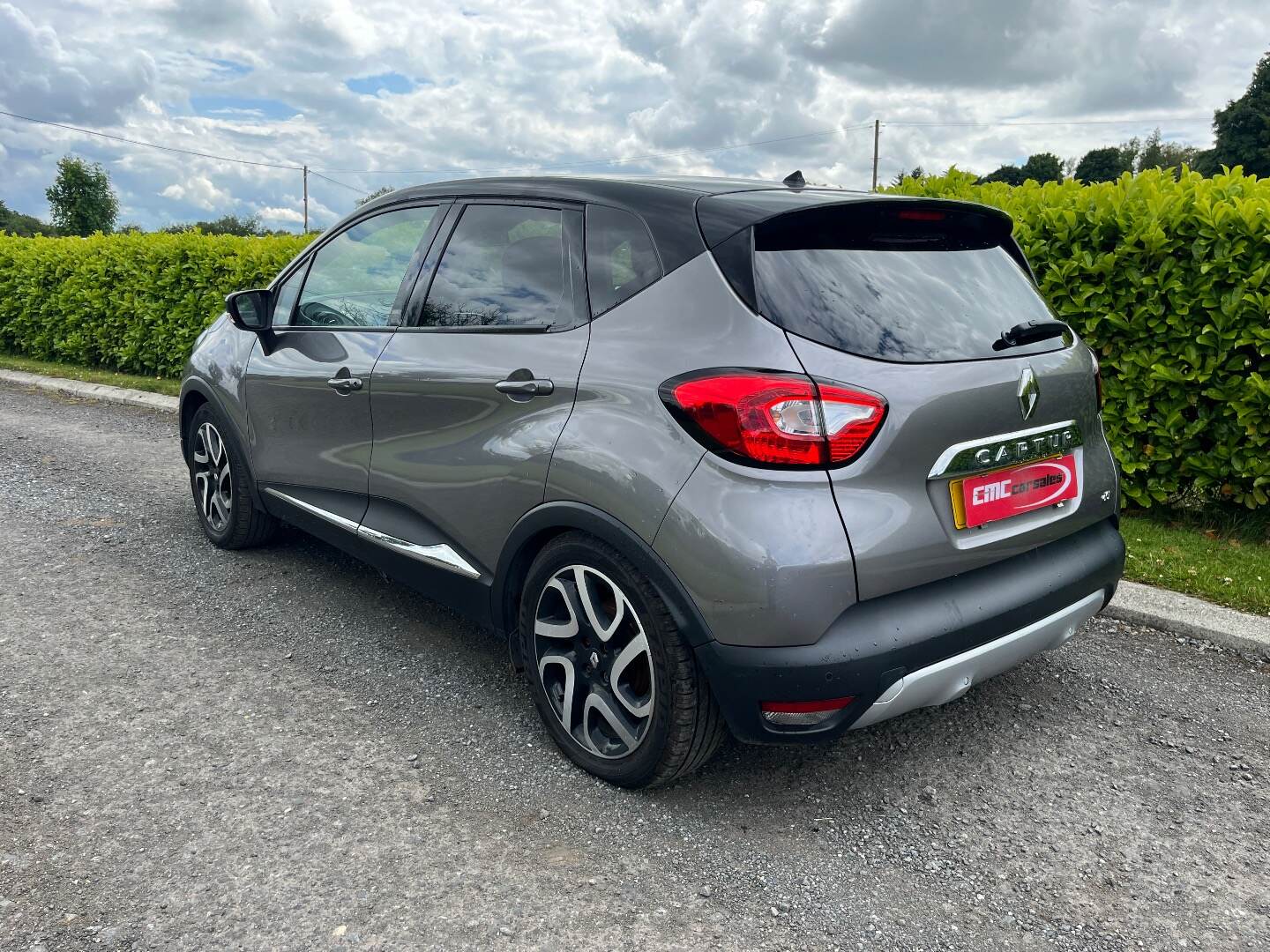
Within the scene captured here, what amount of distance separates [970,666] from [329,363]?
2.60 m

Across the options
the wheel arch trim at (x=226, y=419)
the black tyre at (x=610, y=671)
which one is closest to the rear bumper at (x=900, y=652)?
the black tyre at (x=610, y=671)

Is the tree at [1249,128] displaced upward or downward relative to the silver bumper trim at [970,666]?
upward

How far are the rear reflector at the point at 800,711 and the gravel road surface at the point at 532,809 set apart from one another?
1.38ft

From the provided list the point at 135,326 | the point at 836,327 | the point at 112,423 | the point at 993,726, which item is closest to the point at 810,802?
the point at 993,726

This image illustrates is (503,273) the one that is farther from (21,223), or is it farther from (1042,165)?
(21,223)

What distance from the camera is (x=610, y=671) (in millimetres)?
2809

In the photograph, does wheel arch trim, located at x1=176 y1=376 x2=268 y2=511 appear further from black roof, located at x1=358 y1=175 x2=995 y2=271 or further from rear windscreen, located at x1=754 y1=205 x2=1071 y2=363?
rear windscreen, located at x1=754 y1=205 x2=1071 y2=363

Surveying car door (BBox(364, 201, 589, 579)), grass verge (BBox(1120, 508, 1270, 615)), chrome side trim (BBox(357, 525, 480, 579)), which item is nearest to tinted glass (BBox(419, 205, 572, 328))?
car door (BBox(364, 201, 589, 579))

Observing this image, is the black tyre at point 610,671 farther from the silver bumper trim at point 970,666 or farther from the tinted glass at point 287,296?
the tinted glass at point 287,296

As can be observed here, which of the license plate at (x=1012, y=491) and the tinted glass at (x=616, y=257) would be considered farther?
the tinted glass at (x=616, y=257)

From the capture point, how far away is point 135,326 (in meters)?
12.4

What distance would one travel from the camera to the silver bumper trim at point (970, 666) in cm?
250

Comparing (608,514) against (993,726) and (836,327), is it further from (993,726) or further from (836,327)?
(993,726)

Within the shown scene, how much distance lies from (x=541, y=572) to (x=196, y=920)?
48.2 inches
